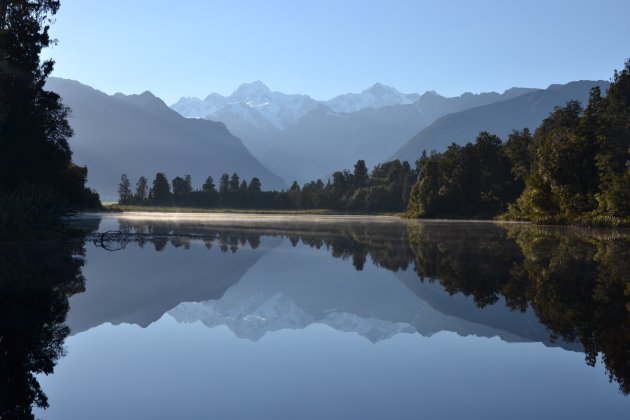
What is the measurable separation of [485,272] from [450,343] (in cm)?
1277

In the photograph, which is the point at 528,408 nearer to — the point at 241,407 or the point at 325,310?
the point at 241,407

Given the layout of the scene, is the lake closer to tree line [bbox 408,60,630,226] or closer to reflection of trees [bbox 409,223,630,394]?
reflection of trees [bbox 409,223,630,394]

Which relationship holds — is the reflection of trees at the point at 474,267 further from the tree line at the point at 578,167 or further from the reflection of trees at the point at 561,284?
the tree line at the point at 578,167

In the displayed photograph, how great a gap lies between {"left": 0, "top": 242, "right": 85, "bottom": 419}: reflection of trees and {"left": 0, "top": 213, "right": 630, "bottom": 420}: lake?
0.05 meters

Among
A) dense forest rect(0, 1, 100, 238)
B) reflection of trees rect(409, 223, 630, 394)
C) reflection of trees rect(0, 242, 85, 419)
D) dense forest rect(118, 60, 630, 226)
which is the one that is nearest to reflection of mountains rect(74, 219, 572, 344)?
reflection of trees rect(0, 242, 85, 419)

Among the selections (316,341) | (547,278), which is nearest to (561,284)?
(547,278)

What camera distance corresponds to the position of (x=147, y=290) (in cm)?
2042

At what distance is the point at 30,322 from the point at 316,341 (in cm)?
659

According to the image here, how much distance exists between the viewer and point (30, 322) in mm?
13289

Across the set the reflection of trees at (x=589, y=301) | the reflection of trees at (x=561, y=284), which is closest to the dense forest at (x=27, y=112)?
the reflection of trees at (x=561, y=284)

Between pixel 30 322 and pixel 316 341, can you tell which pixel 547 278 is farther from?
pixel 30 322

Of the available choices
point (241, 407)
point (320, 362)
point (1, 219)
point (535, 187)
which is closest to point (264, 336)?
point (320, 362)

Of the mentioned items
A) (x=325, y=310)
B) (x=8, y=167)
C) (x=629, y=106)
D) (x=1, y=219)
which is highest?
(x=629, y=106)

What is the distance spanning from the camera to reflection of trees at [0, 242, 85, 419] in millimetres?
8688
